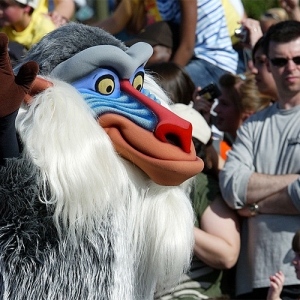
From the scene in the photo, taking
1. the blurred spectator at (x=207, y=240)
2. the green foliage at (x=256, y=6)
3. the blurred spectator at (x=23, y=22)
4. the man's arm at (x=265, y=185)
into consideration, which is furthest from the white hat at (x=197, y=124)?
the green foliage at (x=256, y=6)

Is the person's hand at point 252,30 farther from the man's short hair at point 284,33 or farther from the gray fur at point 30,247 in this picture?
the gray fur at point 30,247

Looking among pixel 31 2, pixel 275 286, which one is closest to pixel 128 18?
pixel 31 2

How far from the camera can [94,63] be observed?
5.70 feet

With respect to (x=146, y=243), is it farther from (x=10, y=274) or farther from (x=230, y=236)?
(x=230, y=236)

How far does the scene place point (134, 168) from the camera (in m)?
1.77

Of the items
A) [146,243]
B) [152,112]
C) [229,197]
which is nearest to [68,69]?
[152,112]

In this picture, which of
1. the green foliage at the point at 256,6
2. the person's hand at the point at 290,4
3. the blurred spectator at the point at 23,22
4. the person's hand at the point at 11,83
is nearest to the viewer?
the person's hand at the point at 11,83

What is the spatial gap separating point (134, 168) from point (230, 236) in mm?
1129

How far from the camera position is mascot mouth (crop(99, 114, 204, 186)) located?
1.71 meters

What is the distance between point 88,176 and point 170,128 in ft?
0.82

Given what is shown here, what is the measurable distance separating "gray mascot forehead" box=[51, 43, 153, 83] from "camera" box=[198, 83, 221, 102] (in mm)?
1569

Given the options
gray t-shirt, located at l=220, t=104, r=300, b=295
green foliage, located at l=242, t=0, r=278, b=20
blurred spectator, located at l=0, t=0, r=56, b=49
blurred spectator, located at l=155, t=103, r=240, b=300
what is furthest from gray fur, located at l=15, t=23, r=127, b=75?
green foliage, located at l=242, t=0, r=278, b=20

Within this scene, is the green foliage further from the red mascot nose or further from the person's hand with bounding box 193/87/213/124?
the red mascot nose

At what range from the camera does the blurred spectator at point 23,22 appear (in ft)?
11.4
